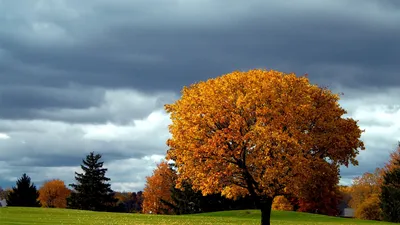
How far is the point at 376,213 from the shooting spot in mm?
101188

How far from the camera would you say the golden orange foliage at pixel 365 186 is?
110750 mm

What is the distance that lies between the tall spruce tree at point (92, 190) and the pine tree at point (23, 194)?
7.84 meters

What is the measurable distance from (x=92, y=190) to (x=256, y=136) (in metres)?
82.7

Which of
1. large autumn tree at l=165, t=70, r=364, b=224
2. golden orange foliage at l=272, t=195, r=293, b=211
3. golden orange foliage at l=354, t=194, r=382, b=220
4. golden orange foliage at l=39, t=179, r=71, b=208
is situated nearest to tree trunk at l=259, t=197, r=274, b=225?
large autumn tree at l=165, t=70, r=364, b=224

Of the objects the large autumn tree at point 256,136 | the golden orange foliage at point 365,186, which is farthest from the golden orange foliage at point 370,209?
the large autumn tree at point 256,136

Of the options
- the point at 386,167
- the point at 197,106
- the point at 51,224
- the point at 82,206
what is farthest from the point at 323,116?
the point at 82,206

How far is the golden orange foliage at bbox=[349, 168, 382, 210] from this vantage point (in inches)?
4360

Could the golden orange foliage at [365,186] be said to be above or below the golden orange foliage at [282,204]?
above

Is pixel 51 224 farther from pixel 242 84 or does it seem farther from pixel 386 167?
pixel 386 167

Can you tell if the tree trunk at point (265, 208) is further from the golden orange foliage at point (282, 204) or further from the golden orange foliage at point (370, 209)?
the golden orange foliage at point (370, 209)

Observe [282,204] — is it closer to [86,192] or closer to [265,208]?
[86,192]

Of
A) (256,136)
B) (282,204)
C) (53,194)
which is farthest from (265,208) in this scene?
(53,194)

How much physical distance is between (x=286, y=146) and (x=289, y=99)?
414 cm

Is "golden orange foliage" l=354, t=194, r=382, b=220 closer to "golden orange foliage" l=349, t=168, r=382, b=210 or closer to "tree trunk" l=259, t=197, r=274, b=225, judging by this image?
"golden orange foliage" l=349, t=168, r=382, b=210
